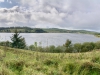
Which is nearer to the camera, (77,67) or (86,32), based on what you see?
(77,67)

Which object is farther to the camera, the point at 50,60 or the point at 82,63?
the point at 50,60

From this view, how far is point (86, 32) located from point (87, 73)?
18167cm

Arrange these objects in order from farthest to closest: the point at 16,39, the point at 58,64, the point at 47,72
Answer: the point at 16,39 < the point at 58,64 < the point at 47,72

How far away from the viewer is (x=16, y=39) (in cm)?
4088

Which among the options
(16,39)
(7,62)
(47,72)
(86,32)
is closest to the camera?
(47,72)

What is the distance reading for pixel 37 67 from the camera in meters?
6.29

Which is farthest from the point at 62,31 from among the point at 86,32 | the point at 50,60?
the point at 50,60

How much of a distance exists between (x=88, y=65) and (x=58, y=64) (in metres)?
1.32

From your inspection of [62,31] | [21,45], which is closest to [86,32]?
[62,31]

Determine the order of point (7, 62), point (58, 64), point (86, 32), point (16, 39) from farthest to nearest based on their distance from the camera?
point (86, 32)
point (16, 39)
point (58, 64)
point (7, 62)

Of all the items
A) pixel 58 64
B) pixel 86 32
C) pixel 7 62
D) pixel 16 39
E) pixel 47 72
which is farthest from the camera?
pixel 86 32

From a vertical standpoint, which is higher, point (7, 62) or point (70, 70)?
point (7, 62)

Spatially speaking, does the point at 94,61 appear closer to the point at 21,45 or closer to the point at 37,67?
the point at 37,67

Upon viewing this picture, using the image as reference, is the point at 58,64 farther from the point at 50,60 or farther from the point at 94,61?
the point at 94,61
